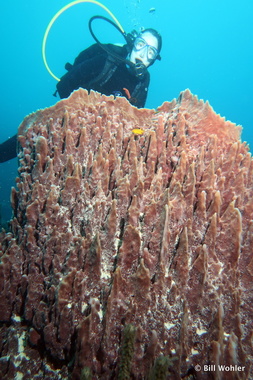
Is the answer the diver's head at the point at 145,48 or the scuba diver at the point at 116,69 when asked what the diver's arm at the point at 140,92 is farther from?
the diver's head at the point at 145,48

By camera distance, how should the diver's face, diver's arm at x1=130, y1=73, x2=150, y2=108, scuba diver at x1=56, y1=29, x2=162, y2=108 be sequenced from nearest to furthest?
scuba diver at x1=56, y1=29, x2=162, y2=108 < diver's arm at x1=130, y1=73, x2=150, y2=108 < the diver's face

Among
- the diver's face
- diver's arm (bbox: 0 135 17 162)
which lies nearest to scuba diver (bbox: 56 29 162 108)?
the diver's face

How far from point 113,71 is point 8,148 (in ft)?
13.8

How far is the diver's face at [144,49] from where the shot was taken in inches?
278

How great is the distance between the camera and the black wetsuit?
21.5 feet

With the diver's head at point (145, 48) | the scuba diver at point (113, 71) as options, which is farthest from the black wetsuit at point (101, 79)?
the diver's head at point (145, 48)

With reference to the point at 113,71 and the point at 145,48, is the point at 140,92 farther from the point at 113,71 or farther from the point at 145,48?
the point at 145,48

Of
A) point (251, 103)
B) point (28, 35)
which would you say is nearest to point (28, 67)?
point (28, 35)

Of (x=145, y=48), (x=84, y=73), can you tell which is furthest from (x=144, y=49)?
(x=84, y=73)

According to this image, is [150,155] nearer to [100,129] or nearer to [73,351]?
[100,129]

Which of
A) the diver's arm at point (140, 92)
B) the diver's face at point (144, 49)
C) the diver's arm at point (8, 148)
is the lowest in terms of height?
the diver's arm at point (8, 148)

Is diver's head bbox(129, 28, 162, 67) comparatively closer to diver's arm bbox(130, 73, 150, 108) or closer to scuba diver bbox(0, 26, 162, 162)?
scuba diver bbox(0, 26, 162, 162)

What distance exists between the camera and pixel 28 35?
129 m

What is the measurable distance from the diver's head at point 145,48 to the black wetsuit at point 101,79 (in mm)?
594
